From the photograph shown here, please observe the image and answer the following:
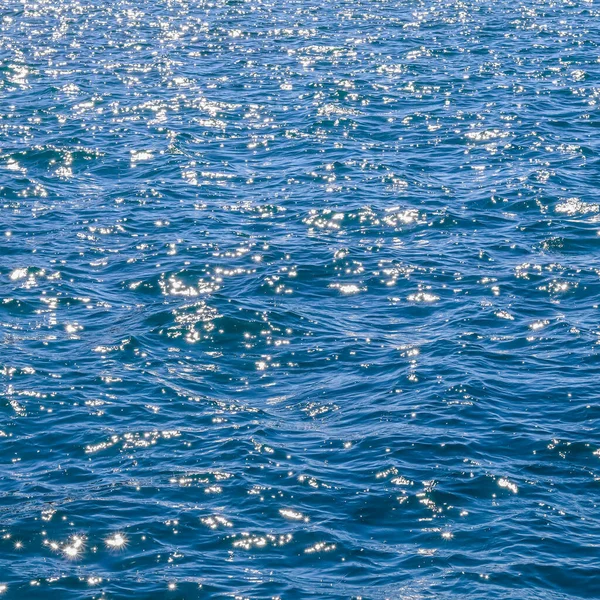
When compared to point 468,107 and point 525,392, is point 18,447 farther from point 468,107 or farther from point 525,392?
point 468,107

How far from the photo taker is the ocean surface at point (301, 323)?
87.2ft

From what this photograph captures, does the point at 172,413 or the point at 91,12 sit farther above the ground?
the point at 91,12

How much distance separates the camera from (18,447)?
3077 centimetres

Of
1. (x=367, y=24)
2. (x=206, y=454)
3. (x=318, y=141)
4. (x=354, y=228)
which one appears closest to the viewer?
(x=206, y=454)

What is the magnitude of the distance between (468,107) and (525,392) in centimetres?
2845

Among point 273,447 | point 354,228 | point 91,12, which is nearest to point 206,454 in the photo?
point 273,447

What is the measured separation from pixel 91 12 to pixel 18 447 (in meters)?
55.4

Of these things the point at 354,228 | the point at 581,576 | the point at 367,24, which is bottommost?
the point at 581,576

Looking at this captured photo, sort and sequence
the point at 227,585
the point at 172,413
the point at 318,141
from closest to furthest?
the point at 227,585, the point at 172,413, the point at 318,141

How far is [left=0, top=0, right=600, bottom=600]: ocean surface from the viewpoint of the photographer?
2659cm

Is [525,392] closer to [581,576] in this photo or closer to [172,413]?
[581,576]

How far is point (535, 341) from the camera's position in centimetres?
3591

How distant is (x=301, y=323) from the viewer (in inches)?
1475

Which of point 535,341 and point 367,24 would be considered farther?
point 367,24
